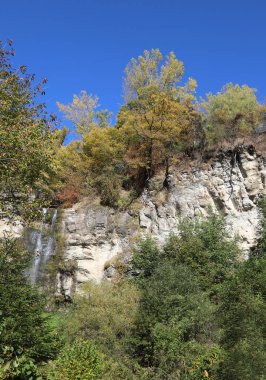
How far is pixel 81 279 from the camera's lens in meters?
23.4

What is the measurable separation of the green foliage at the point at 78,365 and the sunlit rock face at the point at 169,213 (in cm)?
1346

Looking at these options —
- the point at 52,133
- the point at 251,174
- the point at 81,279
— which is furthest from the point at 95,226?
the point at 52,133

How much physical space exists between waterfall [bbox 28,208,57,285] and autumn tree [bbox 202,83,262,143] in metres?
14.0

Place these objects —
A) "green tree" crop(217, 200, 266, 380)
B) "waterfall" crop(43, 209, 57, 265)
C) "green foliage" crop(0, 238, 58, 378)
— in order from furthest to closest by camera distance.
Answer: "waterfall" crop(43, 209, 57, 265)
"green tree" crop(217, 200, 266, 380)
"green foliage" crop(0, 238, 58, 378)

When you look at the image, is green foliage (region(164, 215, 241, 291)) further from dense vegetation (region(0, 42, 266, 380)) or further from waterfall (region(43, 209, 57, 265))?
waterfall (region(43, 209, 57, 265))

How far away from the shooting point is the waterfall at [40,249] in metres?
23.9

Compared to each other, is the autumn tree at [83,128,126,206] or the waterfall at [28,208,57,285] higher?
the autumn tree at [83,128,126,206]

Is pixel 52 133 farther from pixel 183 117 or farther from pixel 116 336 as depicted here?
pixel 183 117

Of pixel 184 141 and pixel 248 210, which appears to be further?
pixel 184 141

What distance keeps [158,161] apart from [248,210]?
801 centimetres

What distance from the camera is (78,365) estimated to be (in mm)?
9062

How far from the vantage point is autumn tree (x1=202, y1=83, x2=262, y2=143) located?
2773cm

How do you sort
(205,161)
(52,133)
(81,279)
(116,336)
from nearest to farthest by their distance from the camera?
(52,133) < (116,336) < (81,279) < (205,161)

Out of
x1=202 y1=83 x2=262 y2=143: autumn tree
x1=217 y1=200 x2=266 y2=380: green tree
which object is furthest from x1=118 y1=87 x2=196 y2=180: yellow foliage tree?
x1=217 y1=200 x2=266 y2=380: green tree
